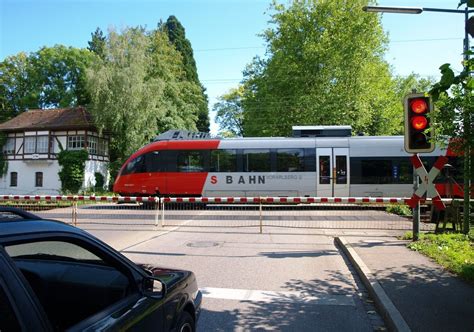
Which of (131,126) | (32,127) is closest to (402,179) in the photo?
(131,126)

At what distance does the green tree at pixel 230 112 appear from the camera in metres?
60.9

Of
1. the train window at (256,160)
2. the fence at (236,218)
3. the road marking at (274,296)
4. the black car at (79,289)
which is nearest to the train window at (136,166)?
the fence at (236,218)

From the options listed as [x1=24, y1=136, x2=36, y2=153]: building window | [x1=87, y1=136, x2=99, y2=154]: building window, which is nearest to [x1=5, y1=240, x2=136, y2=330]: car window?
[x1=87, y1=136, x2=99, y2=154]: building window

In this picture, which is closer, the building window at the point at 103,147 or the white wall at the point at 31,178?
the white wall at the point at 31,178

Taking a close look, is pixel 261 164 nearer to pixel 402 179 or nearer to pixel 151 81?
pixel 402 179

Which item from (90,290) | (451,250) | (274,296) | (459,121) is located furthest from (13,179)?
(90,290)

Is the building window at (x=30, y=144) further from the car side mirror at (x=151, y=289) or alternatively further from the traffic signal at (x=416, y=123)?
the car side mirror at (x=151, y=289)

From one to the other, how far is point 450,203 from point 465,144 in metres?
6.11

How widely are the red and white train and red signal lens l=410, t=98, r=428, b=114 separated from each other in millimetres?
11687

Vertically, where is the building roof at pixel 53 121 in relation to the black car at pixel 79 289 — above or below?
above

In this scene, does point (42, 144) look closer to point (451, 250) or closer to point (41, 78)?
point (41, 78)

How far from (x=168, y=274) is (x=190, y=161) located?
1779 centimetres

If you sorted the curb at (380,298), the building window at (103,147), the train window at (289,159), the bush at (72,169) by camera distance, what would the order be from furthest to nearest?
the building window at (103,147) → the bush at (72,169) → the train window at (289,159) → the curb at (380,298)

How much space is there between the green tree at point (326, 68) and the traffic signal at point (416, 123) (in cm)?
2275
